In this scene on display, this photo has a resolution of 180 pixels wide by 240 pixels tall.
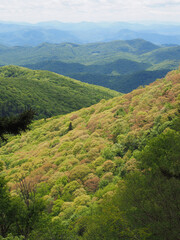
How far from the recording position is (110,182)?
3238 centimetres

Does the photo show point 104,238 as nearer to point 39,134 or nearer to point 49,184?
point 49,184

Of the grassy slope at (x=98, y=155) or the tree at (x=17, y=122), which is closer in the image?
the tree at (x=17, y=122)

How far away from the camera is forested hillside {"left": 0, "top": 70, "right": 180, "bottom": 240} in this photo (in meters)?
16.2

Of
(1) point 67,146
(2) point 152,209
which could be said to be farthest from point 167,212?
(1) point 67,146

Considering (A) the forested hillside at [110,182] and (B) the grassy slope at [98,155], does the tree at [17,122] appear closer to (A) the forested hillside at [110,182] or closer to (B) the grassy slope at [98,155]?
(A) the forested hillside at [110,182]

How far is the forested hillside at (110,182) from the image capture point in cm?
1620

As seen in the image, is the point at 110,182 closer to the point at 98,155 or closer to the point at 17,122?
the point at 98,155

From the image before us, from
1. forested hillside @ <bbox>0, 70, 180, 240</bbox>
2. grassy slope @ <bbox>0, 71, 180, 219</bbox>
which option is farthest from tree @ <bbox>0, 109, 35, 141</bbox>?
grassy slope @ <bbox>0, 71, 180, 219</bbox>

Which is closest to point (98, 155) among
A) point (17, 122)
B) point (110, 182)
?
point (110, 182)

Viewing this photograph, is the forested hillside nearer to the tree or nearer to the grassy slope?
the grassy slope

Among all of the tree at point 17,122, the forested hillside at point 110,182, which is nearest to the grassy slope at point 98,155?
the forested hillside at point 110,182

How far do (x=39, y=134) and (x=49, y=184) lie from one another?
163 feet

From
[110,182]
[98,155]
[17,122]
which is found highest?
[17,122]

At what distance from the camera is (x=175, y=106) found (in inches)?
1529
